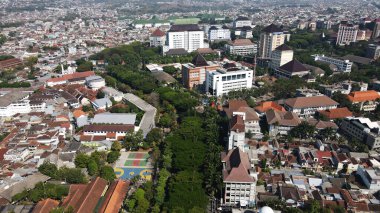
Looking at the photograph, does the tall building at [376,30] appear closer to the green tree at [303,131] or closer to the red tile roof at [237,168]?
the green tree at [303,131]

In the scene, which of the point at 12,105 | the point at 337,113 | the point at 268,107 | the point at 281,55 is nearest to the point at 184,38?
the point at 281,55

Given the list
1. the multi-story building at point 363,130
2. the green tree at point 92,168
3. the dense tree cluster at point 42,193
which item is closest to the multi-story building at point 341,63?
the multi-story building at point 363,130

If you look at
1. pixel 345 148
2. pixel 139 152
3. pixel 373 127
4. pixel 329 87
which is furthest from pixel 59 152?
pixel 329 87

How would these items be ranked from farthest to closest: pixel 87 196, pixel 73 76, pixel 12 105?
pixel 73 76 → pixel 12 105 → pixel 87 196

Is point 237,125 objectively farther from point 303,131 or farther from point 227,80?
point 227,80

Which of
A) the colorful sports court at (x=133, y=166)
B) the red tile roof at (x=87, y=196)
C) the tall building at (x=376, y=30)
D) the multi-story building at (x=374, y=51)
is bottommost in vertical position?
the colorful sports court at (x=133, y=166)

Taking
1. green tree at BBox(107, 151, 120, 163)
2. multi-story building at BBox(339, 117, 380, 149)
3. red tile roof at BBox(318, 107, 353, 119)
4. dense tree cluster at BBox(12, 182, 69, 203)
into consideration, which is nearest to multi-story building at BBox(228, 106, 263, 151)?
red tile roof at BBox(318, 107, 353, 119)

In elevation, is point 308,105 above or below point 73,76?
above

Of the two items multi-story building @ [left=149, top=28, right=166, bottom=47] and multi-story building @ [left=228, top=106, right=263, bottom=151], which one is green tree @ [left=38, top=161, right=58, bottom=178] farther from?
multi-story building @ [left=149, top=28, right=166, bottom=47]
